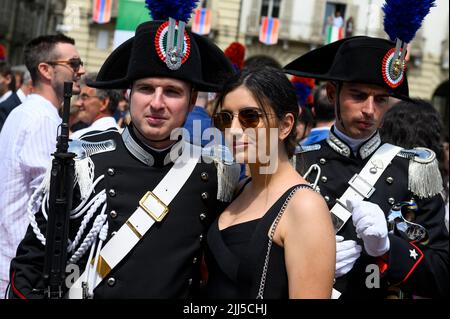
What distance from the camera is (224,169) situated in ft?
9.77

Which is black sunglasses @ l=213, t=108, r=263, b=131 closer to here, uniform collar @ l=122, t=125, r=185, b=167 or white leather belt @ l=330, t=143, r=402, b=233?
uniform collar @ l=122, t=125, r=185, b=167

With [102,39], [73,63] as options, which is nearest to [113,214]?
[73,63]

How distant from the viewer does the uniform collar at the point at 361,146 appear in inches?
131

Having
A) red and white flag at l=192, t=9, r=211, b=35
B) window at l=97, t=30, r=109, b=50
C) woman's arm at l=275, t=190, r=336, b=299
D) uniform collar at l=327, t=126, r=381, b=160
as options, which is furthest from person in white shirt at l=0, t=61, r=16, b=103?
window at l=97, t=30, r=109, b=50

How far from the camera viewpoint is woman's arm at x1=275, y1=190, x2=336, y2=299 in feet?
7.44

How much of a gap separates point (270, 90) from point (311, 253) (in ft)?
2.33

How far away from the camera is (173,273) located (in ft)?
9.12

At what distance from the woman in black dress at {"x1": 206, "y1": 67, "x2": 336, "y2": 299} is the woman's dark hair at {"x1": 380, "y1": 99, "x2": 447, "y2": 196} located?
1.53 m

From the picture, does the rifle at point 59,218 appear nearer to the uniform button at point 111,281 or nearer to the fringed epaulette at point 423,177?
the uniform button at point 111,281

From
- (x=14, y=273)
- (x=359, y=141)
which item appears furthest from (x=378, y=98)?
(x=14, y=273)

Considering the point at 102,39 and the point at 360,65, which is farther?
the point at 102,39

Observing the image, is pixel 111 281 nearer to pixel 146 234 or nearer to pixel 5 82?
pixel 146 234

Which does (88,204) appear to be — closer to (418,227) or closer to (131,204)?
(131,204)
